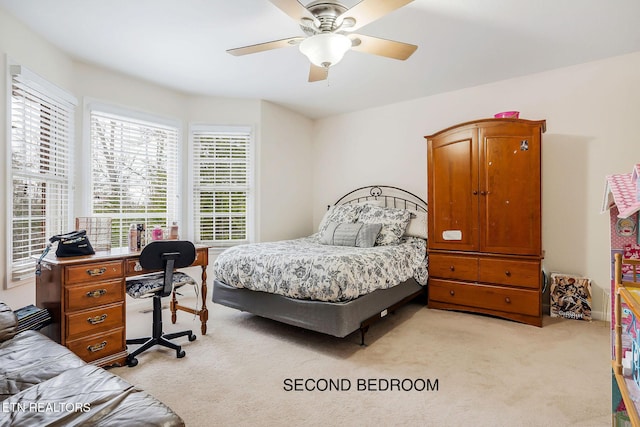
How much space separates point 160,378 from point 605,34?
4194mm

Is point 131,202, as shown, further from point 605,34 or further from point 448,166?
point 605,34

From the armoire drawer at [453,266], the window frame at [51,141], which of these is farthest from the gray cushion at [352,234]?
the window frame at [51,141]

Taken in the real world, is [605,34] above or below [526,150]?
above

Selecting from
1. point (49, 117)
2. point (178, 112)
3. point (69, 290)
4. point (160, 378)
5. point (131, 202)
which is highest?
point (178, 112)

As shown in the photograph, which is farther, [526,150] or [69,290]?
[526,150]

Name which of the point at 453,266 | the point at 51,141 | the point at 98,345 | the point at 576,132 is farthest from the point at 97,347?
the point at 576,132

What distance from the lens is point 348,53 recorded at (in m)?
2.93

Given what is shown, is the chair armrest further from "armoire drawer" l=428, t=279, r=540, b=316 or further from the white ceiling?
"armoire drawer" l=428, t=279, r=540, b=316

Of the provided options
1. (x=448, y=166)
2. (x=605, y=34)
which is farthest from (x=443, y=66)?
(x=605, y=34)

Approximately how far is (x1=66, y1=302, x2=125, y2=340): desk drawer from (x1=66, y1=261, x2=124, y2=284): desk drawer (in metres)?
0.21

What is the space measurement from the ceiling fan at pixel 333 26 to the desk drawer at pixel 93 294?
1.85 m

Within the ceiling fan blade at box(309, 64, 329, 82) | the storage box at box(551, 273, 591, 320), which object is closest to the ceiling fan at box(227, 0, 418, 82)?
the ceiling fan blade at box(309, 64, 329, 82)

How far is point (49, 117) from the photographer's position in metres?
2.79

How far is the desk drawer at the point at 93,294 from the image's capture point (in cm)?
205
